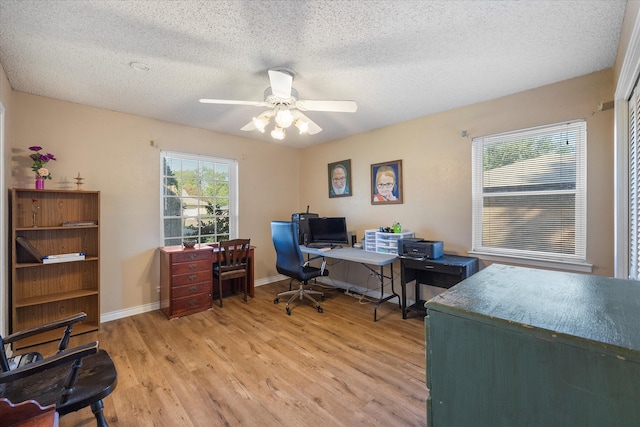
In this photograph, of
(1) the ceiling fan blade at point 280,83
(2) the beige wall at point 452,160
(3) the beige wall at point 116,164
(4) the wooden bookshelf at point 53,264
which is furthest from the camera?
(3) the beige wall at point 116,164

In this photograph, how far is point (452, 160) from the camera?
10.2ft

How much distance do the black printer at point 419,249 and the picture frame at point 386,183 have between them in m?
0.74

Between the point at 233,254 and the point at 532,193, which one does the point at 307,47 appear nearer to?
the point at 532,193

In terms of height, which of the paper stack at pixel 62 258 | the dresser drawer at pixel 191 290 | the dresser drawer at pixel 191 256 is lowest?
the dresser drawer at pixel 191 290

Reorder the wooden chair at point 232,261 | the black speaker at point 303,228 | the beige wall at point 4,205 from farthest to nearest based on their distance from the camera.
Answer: the black speaker at point 303,228
the wooden chair at point 232,261
the beige wall at point 4,205

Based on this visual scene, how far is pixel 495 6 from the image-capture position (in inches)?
60.3

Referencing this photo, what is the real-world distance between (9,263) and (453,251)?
4.43 m

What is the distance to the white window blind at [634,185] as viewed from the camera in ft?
5.55

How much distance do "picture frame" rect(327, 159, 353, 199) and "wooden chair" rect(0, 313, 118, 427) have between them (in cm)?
336

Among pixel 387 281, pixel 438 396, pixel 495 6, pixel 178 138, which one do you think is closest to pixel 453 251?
pixel 387 281

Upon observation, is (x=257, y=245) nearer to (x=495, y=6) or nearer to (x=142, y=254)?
(x=142, y=254)

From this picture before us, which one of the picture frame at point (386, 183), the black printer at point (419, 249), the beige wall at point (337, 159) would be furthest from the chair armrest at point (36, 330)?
the picture frame at point (386, 183)

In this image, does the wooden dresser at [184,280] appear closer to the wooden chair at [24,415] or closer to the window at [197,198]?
the window at [197,198]

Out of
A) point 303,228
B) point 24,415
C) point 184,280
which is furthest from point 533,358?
point 303,228
